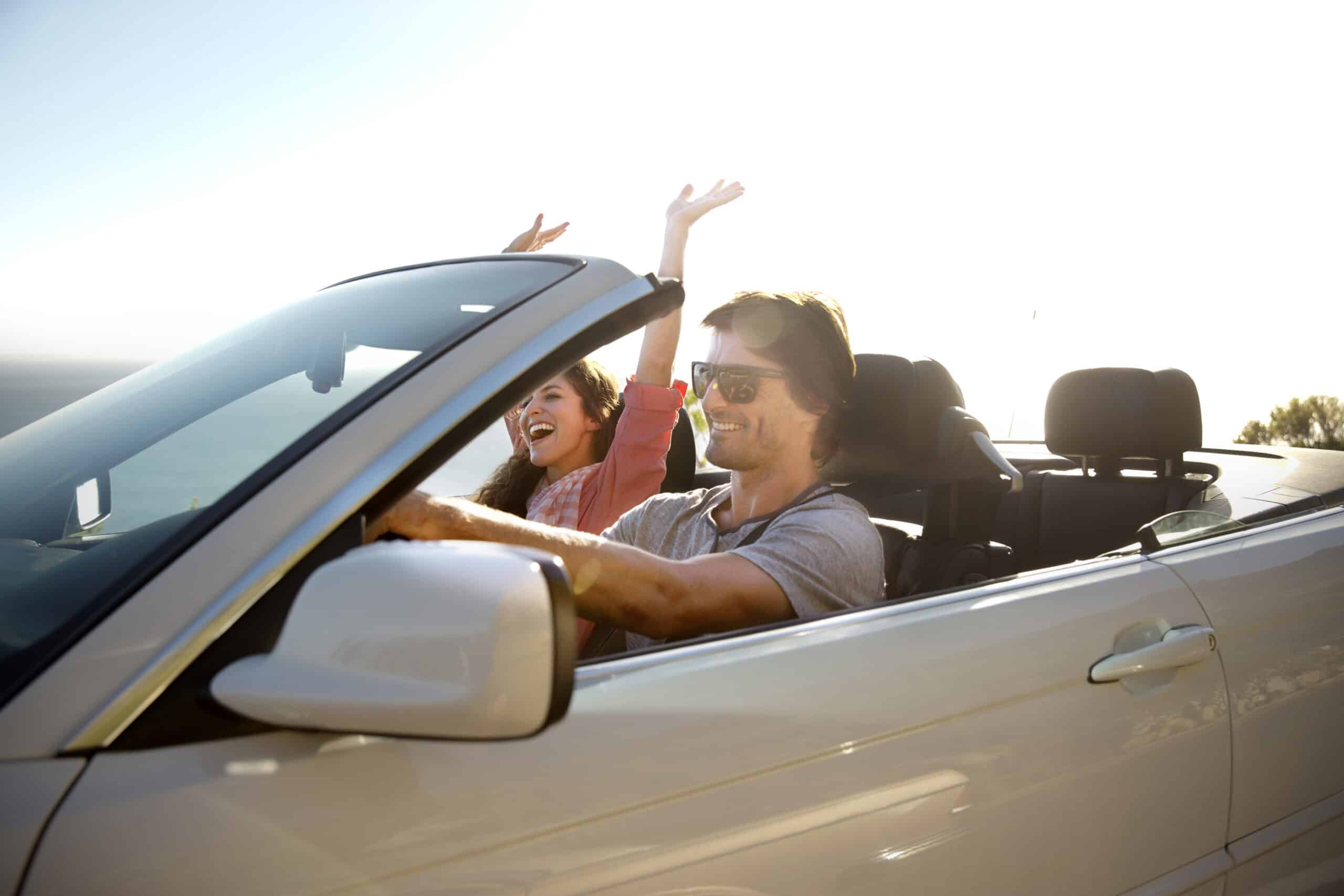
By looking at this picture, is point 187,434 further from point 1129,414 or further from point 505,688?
point 1129,414

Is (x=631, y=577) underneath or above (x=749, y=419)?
underneath

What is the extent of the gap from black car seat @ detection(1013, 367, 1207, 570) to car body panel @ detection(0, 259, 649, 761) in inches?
97.8

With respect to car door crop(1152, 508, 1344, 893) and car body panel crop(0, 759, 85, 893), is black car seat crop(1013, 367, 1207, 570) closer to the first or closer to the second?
car door crop(1152, 508, 1344, 893)

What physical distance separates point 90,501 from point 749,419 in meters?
1.37

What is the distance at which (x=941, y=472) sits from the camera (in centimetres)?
258

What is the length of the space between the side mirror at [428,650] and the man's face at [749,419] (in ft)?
4.77

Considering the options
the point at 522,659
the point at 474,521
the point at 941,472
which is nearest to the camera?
the point at 522,659

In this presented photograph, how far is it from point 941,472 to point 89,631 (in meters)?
2.02

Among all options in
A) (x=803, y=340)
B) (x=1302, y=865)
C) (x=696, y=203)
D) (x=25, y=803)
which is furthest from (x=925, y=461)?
(x=25, y=803)

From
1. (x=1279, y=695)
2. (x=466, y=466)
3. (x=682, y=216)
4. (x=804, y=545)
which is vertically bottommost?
(x=1279, y=695)

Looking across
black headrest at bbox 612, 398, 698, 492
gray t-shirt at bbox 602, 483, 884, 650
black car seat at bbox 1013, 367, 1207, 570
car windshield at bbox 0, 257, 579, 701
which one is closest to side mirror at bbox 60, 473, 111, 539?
car windshield at bbox 0, 257, 579, 701

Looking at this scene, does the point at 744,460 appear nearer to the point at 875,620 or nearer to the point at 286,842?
the point at 875,620

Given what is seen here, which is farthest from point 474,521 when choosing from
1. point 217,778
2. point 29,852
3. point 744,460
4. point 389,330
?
point 744,460

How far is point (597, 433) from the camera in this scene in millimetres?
3381
